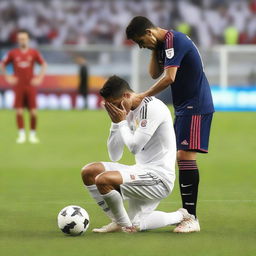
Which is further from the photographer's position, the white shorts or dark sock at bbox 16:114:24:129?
dark sock at bbox 16:114:24:129

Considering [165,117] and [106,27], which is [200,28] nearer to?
[106,27]

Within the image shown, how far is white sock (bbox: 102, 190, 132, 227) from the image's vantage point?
7.25 m

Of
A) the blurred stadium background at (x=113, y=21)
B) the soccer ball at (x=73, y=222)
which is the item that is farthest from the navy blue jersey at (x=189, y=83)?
the blurred stadium background at (x=113, y=21)

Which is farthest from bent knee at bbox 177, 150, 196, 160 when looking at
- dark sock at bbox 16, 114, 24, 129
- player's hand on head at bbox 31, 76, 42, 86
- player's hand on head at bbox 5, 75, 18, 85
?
player's hand on head at bbox 5, 75, 18, 85

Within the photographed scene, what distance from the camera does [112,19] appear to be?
3003 cm

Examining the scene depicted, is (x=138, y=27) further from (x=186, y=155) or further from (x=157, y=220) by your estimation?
(x=157, y=220)

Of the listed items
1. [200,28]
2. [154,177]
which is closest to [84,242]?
[154,177]

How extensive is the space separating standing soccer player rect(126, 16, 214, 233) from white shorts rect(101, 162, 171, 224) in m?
0.38

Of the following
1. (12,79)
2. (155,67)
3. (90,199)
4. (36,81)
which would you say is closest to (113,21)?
(12,79)

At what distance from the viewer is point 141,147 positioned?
7.28 meters

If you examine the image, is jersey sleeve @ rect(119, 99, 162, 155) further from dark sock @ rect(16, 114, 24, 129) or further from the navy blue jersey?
dark sock @ rect(16, 114, 24, 129)

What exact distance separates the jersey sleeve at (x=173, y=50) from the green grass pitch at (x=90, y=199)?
1432mm

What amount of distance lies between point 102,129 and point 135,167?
41.0 ft

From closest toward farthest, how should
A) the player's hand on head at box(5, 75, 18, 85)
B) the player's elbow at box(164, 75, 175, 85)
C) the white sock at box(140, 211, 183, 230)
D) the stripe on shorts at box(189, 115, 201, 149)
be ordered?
the white sock at box(140, 211, 183, 230) → the player's elbow at box(164, 75, 175, 85) → the stripe on shorts at box(189, 115, 201, 149) → the player's hand on head at box(5, 75, 18, 85)
